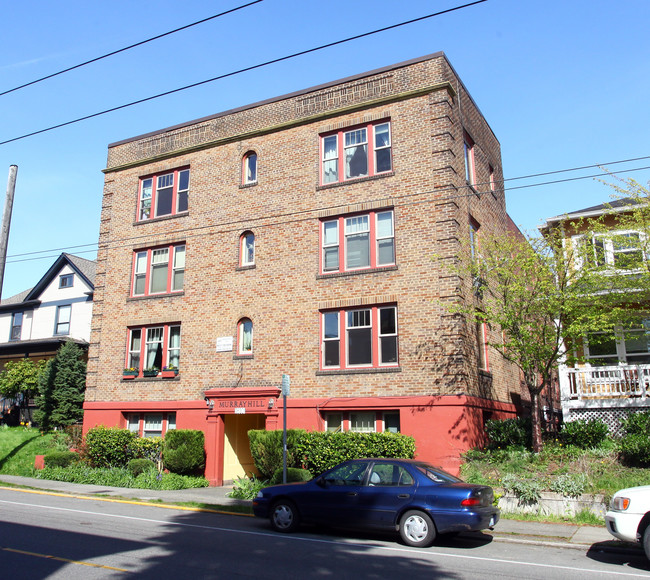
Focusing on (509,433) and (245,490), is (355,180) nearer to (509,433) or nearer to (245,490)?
(509,433)

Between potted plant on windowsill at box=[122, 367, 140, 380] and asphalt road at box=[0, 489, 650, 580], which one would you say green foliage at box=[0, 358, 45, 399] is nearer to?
potted plant on windowsill at box=[122, 367, 140, 380]

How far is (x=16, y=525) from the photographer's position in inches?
452

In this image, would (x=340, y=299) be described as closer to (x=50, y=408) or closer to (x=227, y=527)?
(x=227, y=527)

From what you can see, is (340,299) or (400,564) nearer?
(400,564)

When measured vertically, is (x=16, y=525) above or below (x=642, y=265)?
below

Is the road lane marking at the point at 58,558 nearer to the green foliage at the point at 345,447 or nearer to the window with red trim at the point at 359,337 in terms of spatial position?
the green foliage at the point at 345,447

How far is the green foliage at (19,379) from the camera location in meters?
30.7

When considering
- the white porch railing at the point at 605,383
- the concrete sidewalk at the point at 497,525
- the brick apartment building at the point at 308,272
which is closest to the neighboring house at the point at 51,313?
the brick apartment building at the point at 308,272

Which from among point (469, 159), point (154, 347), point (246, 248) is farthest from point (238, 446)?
point (469, 159)

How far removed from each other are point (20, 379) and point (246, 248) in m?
16.8

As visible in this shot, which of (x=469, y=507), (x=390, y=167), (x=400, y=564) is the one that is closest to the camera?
(x=400, y=564)

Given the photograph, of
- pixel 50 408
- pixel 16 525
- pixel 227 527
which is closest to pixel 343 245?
pixel 227 527

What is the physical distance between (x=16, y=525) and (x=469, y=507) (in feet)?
27.5

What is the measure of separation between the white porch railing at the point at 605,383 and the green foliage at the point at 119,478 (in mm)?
11975
